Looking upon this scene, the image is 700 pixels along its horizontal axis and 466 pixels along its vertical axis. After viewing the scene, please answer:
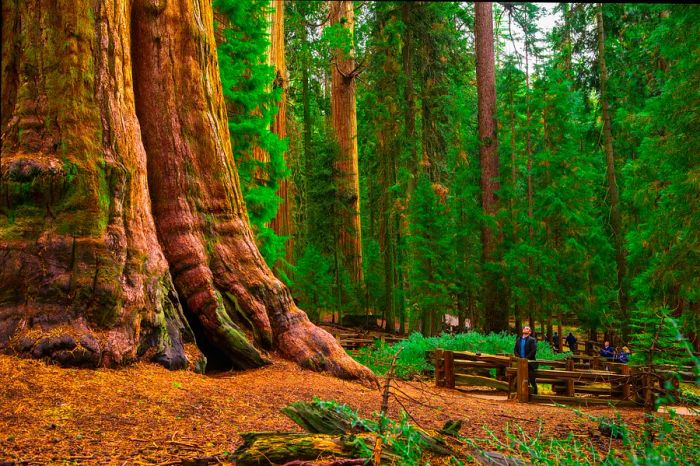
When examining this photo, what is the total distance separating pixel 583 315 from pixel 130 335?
19254 millimetres

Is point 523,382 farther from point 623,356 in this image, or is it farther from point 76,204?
point 76,204

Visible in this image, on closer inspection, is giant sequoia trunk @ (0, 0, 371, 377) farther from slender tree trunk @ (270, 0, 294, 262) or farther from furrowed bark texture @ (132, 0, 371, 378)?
slender tree trunk @ (270, 0, 294, 262)

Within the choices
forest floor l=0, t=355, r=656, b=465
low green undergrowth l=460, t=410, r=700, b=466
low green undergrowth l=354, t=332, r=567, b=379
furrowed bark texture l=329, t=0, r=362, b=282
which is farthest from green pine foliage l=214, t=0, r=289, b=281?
furrowed bark texture l=329, t=0, r=362, b=282

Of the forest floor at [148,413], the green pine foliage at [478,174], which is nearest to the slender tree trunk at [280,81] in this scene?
the green pine foliage at [478,174]

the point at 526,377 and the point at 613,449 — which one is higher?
the point at 613,449

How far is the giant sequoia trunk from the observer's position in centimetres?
612

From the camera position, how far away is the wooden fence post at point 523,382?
11.8 m

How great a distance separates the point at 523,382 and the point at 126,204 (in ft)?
27.7

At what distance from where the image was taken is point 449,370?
1410cm

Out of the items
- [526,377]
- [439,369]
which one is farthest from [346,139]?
[526,377]

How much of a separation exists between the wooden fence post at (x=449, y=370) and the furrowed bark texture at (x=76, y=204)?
827 centimetres

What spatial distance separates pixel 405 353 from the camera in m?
17.0

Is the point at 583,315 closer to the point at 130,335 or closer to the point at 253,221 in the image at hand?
the point at 253,221

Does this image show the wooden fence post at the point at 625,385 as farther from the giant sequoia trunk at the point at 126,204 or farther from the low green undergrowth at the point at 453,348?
the giant sequoia trunk at the point at 126,204
